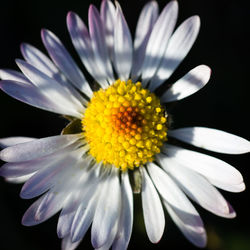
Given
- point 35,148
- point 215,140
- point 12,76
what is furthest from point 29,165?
point 215,140

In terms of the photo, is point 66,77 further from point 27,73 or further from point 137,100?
point 137,100

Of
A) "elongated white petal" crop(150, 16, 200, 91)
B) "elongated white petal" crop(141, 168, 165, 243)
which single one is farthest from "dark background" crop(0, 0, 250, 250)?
"elongated white petal" crop(141, 168, 165, 243)

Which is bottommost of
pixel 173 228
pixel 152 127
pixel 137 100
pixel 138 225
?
pixel 173 228

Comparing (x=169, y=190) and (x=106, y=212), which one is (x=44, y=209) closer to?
(x=106, y=212)

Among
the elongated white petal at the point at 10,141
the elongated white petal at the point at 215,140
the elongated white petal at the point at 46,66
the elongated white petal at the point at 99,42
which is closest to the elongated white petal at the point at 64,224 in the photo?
the elongated white petal at the point at 10,141

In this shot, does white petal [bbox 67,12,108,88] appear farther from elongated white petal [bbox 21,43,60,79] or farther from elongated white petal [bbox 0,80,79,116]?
elongated white petal [bbox 0,80,79,116]

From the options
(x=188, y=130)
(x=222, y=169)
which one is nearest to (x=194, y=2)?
(x=188, y=130)
